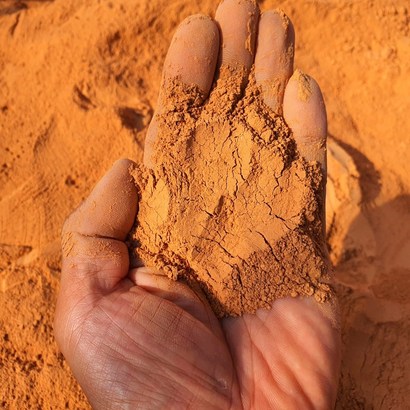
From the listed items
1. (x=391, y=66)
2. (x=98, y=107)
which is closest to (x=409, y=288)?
(x=391, y=66)

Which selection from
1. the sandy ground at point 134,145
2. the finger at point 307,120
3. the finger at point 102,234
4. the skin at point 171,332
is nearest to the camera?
the skin at point 171,332

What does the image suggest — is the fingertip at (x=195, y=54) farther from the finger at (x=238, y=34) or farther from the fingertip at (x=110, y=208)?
the fingertip at (x=110, y=208)

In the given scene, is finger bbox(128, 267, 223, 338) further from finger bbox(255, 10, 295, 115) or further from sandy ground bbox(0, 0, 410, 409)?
finger bbox(255, 10, 295, 115)

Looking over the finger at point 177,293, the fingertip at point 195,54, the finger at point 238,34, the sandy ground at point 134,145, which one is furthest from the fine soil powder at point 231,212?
the sandy ground at point 134,145

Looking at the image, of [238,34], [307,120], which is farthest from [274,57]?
[307,120]

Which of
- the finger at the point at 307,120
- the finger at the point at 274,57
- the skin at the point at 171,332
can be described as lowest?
the skin at the point at 171,332

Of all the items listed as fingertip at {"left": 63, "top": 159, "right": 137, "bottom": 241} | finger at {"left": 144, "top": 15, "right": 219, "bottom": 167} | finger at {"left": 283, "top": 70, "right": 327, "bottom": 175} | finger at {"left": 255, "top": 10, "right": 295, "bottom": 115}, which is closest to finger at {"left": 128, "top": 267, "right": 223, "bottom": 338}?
fingertip at {"left": 63, "top": 159, "right": 137, "bottom": 241}
